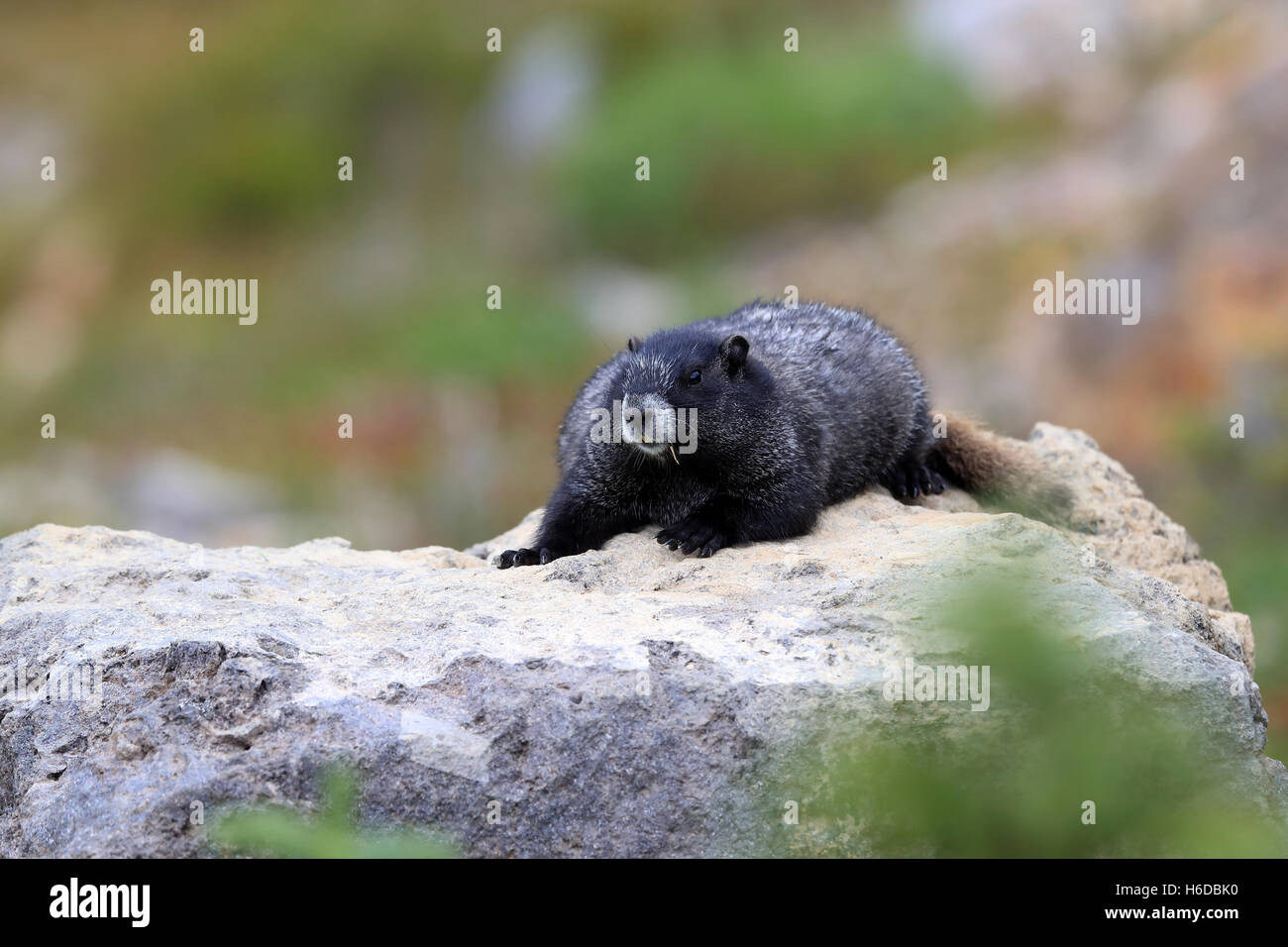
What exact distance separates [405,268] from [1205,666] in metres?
19.5

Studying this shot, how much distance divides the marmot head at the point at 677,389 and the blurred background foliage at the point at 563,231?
8955 millimetres

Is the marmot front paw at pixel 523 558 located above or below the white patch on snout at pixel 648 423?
below

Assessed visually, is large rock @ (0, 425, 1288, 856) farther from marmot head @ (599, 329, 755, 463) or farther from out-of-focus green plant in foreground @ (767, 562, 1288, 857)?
out-of-focus green plant in foreground @ (767, 562, 1288, 857)

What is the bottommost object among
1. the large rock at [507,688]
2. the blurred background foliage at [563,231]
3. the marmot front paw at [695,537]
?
the large rock at [507,688]

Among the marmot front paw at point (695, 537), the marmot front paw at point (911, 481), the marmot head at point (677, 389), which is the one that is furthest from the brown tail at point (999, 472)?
the marmot front paw at point (695, 537)

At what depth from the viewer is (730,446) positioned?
7996 mm

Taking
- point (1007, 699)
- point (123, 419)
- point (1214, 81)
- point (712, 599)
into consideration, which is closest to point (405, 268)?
point (123, 419)

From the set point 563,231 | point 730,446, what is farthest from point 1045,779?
point 563,231

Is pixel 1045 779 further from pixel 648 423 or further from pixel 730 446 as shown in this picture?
pixel 730 446

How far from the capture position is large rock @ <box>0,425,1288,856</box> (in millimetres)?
5453

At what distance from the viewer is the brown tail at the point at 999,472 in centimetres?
910

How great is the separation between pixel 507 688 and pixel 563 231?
1814cm

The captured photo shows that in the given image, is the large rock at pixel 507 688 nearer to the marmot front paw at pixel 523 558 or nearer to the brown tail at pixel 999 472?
the marmot front paw at pixel 523 558

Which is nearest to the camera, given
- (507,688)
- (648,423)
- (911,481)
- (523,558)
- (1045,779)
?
(1045,779)
